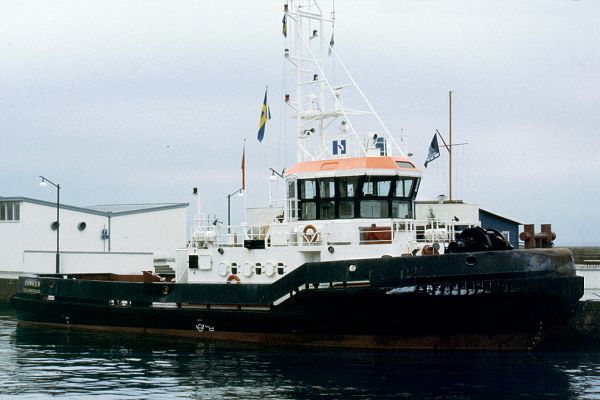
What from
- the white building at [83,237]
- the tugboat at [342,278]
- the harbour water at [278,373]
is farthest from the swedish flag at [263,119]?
the white building at [83,237]

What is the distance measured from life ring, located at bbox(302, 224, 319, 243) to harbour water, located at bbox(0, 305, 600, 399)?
297cm

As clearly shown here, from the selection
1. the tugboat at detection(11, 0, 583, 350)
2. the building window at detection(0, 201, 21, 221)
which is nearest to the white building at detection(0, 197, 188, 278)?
the building window at detection(0, 201, 21, 221)

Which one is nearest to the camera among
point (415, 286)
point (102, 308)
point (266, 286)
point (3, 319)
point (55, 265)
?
point (415, 286)

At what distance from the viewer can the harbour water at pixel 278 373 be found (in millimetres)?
16234

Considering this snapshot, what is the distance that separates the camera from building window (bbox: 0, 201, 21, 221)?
1789 inches

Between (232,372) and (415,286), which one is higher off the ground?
(415,286)

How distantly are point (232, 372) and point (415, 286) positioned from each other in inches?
190

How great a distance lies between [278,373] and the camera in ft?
59.5

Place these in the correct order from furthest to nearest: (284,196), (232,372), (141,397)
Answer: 1. (284,196)
2. (232,372)
3. (141,397)

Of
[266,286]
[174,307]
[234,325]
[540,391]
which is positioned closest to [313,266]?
[266,286]

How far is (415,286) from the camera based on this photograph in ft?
64.6

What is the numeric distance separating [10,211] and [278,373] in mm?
31820

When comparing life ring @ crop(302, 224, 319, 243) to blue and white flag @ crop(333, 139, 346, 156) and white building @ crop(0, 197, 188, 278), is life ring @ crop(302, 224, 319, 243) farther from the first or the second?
white building @ crop(0, 197, 188, 278)

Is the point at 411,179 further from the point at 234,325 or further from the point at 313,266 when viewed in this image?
the point at 234,325
